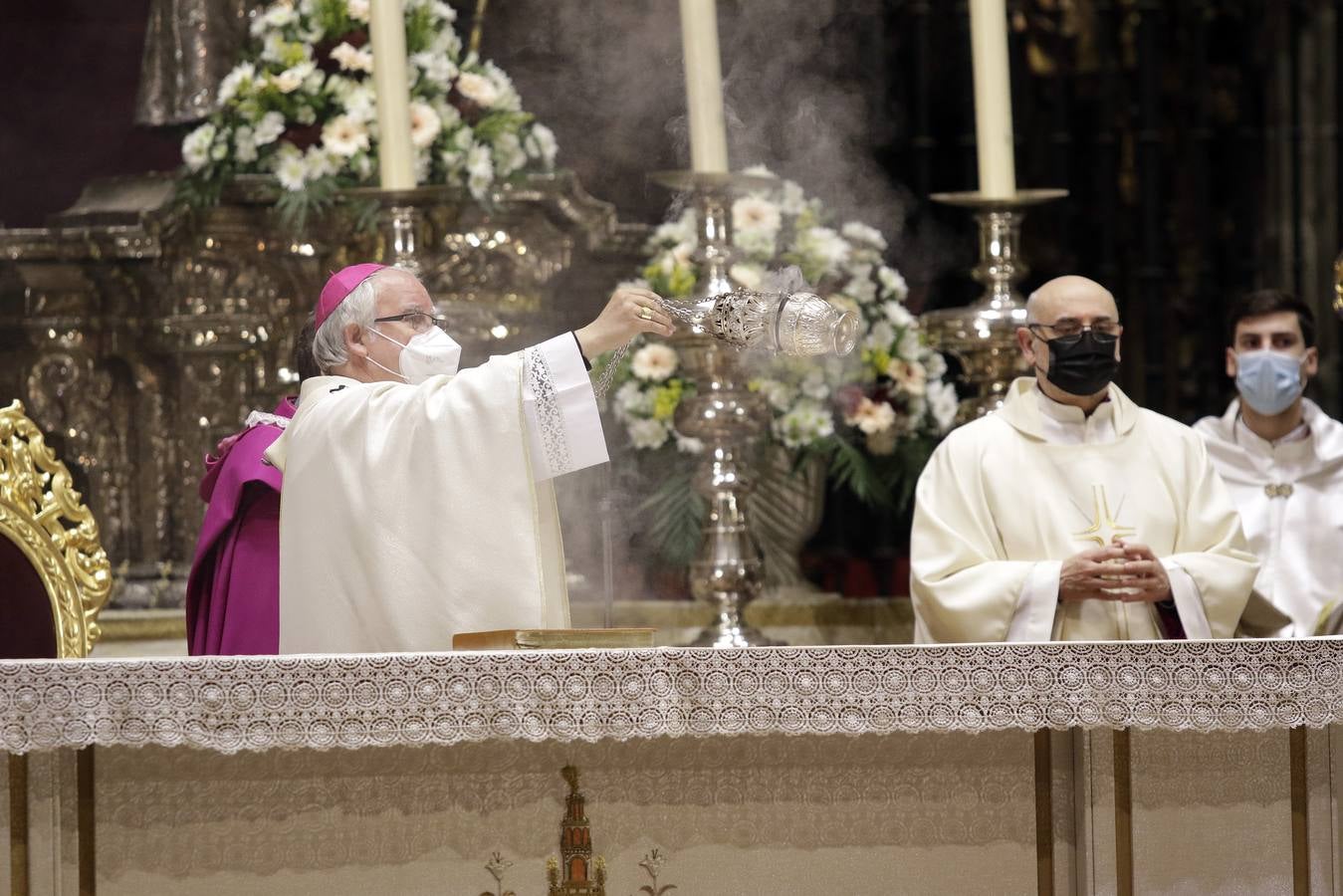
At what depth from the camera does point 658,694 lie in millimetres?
2855

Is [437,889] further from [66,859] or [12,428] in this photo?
[12,428]

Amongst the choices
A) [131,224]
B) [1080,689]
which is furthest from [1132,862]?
[131,224]

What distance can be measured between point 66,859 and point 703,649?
1058mm

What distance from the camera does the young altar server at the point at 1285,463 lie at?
15.3 feet

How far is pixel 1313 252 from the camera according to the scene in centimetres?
656

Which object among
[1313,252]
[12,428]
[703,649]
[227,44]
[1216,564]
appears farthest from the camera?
[1313,252]

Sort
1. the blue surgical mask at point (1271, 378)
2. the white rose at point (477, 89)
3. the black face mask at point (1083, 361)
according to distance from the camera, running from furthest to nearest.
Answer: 1. the white rose at point (477, 89)
2. the blue surgical mask at point (1271, 378)
3. the black face mask at point (1083, 361)

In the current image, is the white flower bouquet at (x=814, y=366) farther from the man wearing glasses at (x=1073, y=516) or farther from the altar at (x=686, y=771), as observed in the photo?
the altar at (x=686, y=771)

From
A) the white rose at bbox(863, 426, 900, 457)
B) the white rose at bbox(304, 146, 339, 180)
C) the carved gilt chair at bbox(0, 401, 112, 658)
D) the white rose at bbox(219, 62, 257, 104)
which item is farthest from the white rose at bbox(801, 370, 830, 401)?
the carved gilt chair at bbox(0, 401, 112, 658)

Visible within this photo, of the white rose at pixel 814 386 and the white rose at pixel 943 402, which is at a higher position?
the white rose at pixel 814 386

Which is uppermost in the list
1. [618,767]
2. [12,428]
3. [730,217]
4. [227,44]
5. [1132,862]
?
[227,44]

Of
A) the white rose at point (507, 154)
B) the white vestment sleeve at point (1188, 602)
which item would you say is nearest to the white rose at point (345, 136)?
the white rose at point (507, 154)

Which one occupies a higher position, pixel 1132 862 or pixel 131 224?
pixel 131 224

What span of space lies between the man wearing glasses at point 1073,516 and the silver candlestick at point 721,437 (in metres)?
0.41
